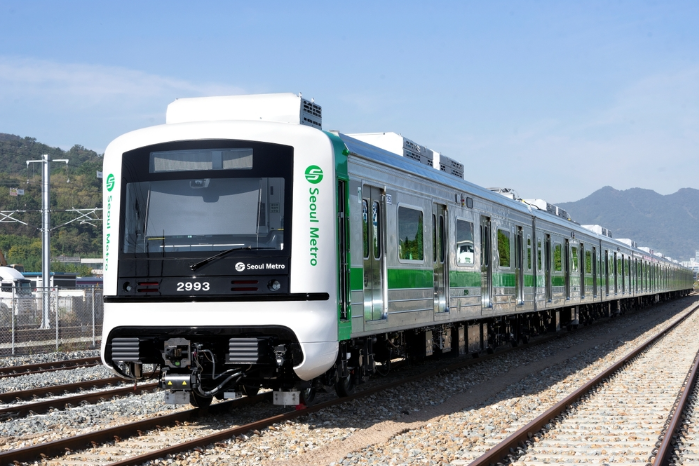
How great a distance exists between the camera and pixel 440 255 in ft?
41.7

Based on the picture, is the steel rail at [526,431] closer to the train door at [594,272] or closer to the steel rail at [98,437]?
the steel rail at [98,437]

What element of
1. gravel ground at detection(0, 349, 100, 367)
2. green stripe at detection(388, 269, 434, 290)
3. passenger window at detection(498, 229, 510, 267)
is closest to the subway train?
green stripe at detection(388, 269, 434, 290)

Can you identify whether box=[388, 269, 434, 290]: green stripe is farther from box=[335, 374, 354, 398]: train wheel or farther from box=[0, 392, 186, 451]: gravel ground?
box=[0, 392, 186, 451]: gravel ground

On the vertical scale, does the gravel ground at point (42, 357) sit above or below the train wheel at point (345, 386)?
below

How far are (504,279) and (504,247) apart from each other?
65 centimetres

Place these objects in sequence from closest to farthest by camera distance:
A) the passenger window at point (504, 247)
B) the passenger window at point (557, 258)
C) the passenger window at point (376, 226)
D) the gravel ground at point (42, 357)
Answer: the passenger window at point (376, 226), the passenger window at point (504, 247), the gravel ground at point (42, 357), the passenger window at point (557, 258)

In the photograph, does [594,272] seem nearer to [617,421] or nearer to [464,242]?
[464,242]

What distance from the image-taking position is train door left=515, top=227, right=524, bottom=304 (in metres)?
17.8

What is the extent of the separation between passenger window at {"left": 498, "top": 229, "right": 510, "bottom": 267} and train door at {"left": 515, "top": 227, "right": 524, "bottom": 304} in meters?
0.83

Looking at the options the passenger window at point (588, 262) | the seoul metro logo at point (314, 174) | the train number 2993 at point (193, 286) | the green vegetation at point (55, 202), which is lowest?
the train number 2993 at point (193, 286)

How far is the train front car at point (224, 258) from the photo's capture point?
8430mm

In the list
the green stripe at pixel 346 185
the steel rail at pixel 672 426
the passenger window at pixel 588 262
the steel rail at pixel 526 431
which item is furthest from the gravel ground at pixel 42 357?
the passenger window at pixel 588 262

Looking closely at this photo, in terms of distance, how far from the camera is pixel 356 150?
9570 millimetres

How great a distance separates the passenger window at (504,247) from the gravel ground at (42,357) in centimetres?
958
